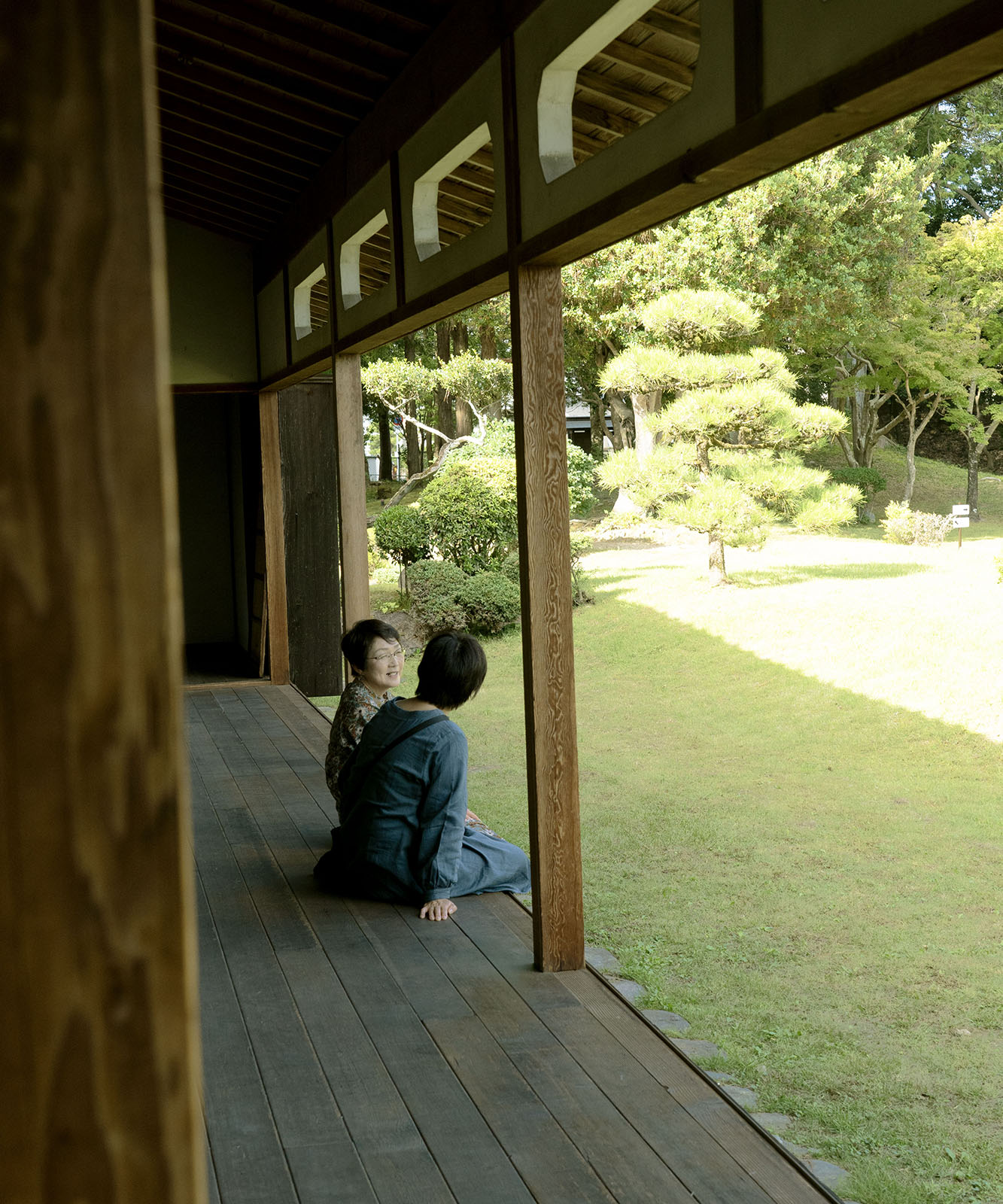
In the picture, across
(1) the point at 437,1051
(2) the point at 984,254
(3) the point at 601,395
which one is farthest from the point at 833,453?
(1) the point at 437,1051

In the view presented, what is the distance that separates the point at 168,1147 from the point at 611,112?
10.9 feet

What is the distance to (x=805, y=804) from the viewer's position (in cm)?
669

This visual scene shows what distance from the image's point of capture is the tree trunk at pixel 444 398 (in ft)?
52.3

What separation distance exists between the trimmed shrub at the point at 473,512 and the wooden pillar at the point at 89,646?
9.59 m

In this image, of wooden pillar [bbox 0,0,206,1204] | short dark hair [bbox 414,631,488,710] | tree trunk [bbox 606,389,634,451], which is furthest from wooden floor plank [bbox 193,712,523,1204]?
tree trunk [bbox 606,389,634,451]

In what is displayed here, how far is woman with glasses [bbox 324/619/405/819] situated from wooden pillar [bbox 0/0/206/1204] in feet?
9.84

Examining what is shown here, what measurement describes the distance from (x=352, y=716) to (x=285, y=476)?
3996 millimetres

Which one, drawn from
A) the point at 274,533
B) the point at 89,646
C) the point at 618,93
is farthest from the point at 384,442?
the point at 89,646

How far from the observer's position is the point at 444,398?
1600 centimetres

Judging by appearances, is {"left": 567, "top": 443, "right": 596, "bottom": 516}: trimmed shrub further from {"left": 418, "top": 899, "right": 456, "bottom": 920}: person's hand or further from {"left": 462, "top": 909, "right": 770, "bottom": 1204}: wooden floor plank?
{"left": 462, "top": 909, "right": 770, "bottom": 1204}: wooden floor plank

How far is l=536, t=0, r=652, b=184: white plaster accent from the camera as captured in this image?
254cm

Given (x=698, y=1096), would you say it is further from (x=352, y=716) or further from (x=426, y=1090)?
(x=352, y=716)

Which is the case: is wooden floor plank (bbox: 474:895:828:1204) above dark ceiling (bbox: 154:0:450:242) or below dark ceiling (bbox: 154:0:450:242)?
below

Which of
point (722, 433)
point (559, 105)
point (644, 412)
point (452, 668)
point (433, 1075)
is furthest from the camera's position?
point (644, 412)
